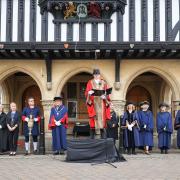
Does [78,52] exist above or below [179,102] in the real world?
above

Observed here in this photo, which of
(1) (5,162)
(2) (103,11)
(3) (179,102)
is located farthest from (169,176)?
(2) (103,11)

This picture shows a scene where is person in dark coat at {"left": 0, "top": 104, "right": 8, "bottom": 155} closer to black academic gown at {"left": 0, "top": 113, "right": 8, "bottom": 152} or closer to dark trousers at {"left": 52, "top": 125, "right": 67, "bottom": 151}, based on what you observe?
black academic gown at {"left": 0, "top": 113, "right": 8, "bottom": 152}

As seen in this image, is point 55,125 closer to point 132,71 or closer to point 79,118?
point 132,71

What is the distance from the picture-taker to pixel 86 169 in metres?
8.29

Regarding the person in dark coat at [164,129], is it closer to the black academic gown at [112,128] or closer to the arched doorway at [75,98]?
the black academic gown at [112,128]

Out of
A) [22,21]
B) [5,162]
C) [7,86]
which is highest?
[22,21]

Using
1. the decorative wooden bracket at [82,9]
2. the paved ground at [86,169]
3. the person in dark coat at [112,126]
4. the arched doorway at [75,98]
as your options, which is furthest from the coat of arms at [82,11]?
the paved ground at [86,169]

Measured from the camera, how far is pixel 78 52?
542 inches

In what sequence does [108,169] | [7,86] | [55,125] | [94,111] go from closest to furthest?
[108,169], [94,111], [55,125], [7,86]

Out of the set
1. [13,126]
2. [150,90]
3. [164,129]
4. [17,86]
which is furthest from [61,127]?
[150,90]

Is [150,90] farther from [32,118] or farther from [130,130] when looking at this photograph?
[32,118]

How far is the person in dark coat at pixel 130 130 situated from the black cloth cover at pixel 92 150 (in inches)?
78.5

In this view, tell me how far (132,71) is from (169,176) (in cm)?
740

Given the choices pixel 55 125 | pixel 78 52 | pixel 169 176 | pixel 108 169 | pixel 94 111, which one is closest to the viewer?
pixel 169 176
